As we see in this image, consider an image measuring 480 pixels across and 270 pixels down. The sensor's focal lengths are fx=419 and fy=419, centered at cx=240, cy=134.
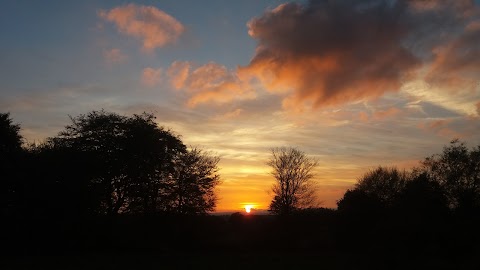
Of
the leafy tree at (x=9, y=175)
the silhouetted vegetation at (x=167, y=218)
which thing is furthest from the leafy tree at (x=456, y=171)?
the leafy tree at (x=9, y=175)

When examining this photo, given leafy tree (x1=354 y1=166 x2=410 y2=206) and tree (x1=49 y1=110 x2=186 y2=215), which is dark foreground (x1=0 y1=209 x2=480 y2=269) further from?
leafy tree (x1=354 y1=166 x2=410 y2=206)

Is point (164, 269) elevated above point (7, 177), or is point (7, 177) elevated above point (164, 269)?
point (7, 177)

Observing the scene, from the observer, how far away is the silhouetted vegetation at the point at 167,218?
28484 millimetres

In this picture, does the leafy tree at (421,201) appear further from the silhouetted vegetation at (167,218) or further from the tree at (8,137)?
the tree at (8,137)

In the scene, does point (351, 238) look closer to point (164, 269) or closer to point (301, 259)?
point (301, 259)

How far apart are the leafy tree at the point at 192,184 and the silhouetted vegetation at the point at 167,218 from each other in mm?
114

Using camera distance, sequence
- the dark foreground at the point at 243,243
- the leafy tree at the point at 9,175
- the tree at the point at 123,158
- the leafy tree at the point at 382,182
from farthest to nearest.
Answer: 1. the leafy tree at the point at 382,182
2. the tree at the point at 123,158
3. the leafy tree at the point at 9,175
4. the dark foreground at the point at 243,243

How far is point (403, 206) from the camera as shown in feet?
104

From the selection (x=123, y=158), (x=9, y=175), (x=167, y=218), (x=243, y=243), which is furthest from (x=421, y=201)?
(x=9, y=175)

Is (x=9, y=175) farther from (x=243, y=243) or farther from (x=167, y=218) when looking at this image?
(x=243, y=243)

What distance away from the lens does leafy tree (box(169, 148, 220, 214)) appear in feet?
142

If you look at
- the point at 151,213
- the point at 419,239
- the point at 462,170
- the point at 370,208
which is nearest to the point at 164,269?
the point at 151,213

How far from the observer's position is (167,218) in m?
37.4

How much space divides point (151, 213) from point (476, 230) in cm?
2576
